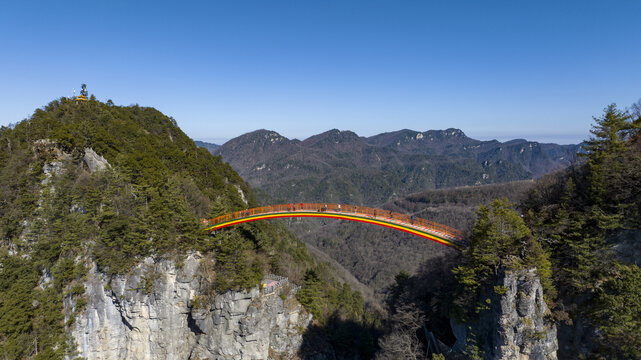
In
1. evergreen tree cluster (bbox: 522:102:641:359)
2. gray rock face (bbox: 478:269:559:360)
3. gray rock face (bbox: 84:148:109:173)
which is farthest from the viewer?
gray rock face (bbox: 84:148:109:173)

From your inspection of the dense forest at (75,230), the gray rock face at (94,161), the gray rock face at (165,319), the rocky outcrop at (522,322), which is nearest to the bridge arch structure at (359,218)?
the dense forest at (75,230)

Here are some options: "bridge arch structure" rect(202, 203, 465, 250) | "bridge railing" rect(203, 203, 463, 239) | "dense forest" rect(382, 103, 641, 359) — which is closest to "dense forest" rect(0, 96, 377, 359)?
"bridge railing" rect(203, 203, 463, 239)

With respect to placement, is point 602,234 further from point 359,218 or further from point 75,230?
point 75,230

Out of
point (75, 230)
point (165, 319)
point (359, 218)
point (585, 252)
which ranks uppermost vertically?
point (75, 230)

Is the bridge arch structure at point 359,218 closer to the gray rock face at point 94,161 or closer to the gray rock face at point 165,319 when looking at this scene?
the gray rock face at point 165,319

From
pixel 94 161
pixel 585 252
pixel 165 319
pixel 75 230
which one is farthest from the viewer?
pixel 94 161

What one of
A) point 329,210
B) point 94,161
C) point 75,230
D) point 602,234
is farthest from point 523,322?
point 94,161

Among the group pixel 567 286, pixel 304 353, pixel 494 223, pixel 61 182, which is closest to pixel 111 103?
Answer: pixel 61 182

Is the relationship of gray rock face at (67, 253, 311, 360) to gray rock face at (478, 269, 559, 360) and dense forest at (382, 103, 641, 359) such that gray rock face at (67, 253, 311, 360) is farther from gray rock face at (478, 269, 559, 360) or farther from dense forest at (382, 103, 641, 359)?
gray rock face at (478, 269, 559, 360)
